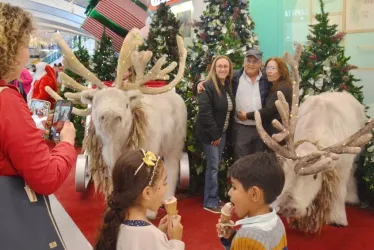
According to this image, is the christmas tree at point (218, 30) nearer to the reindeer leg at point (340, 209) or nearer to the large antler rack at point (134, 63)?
the large antler rack at point (134, 63)

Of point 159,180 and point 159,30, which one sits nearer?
point 159,180

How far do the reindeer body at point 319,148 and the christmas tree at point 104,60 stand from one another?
10.9 ft

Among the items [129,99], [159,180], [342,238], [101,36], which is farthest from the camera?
[101,36]

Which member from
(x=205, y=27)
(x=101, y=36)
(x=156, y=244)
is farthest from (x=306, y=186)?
(x=101, y=36)

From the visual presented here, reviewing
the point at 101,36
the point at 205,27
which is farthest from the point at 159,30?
the point at 101,36

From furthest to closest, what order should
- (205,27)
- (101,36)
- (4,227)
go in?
(101,36) → (205,27) → (4,227)

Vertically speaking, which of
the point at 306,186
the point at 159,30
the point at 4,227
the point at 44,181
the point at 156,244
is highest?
the point at 159,30

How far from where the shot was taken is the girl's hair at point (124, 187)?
5.42ft

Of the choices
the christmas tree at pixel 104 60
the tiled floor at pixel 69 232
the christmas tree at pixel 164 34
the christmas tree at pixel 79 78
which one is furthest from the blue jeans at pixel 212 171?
the christmas tree at pixel 79 78

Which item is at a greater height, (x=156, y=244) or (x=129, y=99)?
(x=129, y=99)

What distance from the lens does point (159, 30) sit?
548 cm

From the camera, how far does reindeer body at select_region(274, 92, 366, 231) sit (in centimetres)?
300

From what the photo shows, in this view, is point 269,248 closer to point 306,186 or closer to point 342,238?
point 306,186

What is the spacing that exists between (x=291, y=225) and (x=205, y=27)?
295 centimetres
